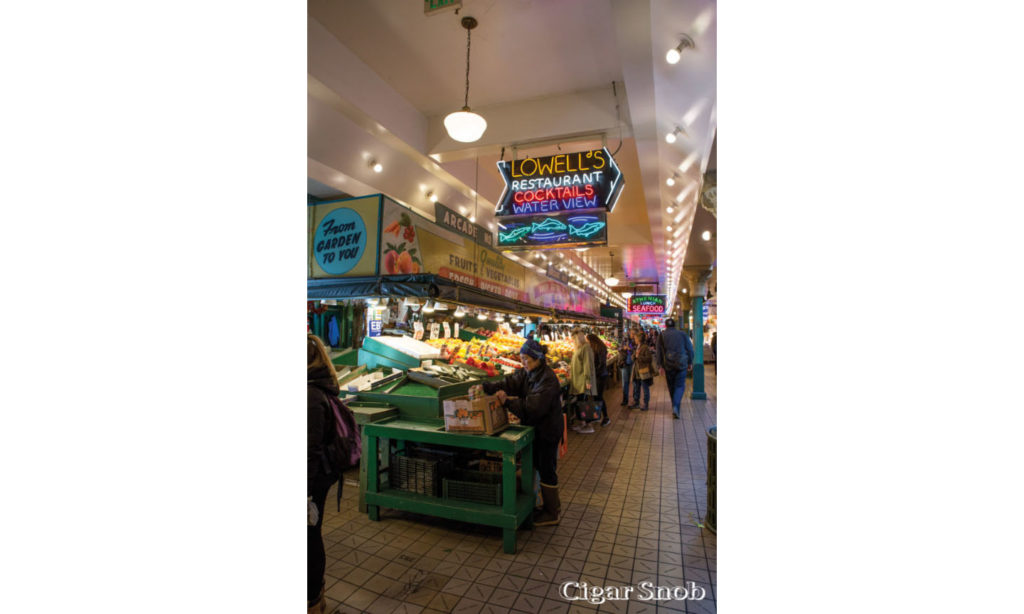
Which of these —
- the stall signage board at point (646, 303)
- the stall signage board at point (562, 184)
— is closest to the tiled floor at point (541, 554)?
the stall signage board at point (562, 184)

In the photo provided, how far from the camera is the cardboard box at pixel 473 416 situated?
364 centimetres

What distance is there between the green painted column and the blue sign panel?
8288 millimetres

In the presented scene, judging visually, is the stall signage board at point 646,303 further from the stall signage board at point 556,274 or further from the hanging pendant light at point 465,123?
the hanging pendant light at point 465,123

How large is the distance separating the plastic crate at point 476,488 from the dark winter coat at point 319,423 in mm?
1414

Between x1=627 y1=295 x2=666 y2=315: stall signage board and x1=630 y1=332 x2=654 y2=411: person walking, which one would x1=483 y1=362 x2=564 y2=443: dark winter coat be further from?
x1=627 y1=295 x2=666 y2=315: stall signage board

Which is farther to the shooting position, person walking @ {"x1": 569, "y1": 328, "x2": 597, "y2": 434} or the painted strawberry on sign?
person walking @ {"x1": 569, "y1": 328, "x2": 597, "y2": 434}

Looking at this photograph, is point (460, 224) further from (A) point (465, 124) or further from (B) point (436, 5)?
(B) point (436, 5)

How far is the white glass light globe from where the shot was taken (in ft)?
13.1

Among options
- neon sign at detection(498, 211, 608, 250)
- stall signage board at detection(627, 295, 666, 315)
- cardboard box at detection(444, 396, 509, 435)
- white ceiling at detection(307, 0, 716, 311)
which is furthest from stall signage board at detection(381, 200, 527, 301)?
stall signage board at detection(627, 295, 666, 315)

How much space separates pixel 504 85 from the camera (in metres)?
5.30
